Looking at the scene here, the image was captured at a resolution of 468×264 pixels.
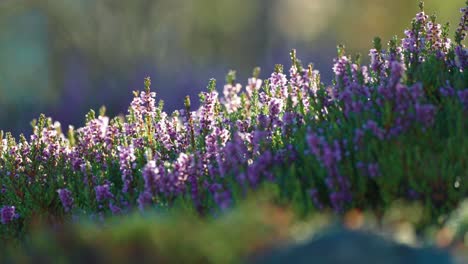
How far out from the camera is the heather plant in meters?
4.14

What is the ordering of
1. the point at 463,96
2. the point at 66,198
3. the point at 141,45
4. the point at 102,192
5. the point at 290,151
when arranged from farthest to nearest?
the point at 141,45 → the point at 66,198 → the point at 102,192 → the point at 290,151 → the point at 463,96

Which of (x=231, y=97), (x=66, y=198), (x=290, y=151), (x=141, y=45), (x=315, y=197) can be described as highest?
(x=141, y=45)

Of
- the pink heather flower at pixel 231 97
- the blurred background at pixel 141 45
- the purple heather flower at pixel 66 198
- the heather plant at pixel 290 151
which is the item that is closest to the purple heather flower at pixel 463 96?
the heather plant at pixel 290 151

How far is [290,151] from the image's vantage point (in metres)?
4.76

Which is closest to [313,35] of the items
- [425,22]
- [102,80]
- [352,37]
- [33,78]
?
[352,37]

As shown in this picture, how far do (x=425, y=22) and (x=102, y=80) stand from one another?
9.88 meters

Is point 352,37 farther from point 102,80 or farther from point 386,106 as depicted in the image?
point 386,106

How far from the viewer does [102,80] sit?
14.9 metres

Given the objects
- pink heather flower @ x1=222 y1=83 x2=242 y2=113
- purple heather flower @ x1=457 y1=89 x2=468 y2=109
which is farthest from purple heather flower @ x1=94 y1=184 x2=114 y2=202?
purple heather flower @ x1=457 y1=89 x2=468 y2=109

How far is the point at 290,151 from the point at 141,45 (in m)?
11.4

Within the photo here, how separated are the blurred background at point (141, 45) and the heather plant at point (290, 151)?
7697mm

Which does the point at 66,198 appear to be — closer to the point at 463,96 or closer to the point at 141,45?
the point at 463,96

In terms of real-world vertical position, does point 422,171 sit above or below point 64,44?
below

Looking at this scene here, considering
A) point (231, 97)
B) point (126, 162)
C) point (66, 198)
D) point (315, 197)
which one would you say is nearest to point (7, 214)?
point (66, 198)
